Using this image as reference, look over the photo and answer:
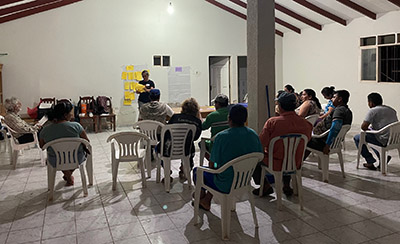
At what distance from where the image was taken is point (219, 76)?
36.6 feet

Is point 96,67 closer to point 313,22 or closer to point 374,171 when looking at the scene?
point 313,22

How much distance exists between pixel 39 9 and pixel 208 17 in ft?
14.4

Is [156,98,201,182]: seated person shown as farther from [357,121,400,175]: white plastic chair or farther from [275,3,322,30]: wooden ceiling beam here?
[275,3,322,30]: wooden ceiling beam

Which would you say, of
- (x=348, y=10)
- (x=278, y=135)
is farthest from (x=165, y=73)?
(x=278, y=135)

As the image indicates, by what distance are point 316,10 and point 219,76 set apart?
3.50 m

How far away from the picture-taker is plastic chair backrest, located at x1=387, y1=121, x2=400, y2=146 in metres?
4.63

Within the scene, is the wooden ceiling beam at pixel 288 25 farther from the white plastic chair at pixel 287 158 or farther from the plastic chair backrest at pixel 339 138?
the white plastic chair at pixel 287 158

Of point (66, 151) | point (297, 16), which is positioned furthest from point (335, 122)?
point (297, 16)

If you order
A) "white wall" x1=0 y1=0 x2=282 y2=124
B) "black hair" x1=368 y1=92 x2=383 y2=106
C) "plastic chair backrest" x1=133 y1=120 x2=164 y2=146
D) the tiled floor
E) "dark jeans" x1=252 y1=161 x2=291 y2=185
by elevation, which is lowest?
the tiled floor

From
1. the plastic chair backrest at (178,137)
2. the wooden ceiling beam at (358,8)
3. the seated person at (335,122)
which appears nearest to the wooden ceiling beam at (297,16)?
the wooden ceiling beam at (358,8)

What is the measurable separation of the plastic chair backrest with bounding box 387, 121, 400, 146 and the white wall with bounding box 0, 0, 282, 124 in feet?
21.3

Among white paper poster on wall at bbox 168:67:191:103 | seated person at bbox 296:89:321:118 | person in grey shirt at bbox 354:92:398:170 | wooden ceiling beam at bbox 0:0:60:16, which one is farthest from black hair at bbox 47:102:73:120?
white paper poster on wall at bbox 168:67:191:103

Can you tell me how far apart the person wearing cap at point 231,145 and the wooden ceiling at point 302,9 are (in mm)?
5742

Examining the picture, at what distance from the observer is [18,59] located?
885 cm
